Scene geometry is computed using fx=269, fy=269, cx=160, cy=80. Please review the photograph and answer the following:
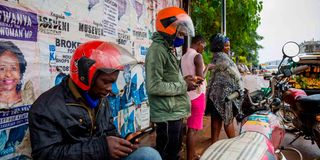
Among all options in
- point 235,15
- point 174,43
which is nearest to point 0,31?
point 174,43

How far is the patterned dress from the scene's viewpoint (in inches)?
148

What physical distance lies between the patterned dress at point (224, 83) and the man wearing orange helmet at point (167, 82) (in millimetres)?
1337

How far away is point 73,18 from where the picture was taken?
2562 mm

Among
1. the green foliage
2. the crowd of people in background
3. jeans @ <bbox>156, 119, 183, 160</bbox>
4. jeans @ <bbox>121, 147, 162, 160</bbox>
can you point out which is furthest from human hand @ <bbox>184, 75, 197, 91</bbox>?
the green foliage

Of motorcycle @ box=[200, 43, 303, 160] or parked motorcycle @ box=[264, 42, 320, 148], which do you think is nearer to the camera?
motorcycle @ box=[200, 43, 303, 160]

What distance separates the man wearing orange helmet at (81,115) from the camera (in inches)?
54.8

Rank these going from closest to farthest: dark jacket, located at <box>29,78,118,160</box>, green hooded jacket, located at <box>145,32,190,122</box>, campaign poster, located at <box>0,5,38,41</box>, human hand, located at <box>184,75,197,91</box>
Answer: dark jacket, located at <box>29,78,118,160</box>, campaign poster, located at <box>0,5,38,41</box>, green hooded jacket, located at <box>145,32,190,122</box>, human hand, located at <box>184,75,197,91</box>

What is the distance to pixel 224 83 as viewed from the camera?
3789 millimetres

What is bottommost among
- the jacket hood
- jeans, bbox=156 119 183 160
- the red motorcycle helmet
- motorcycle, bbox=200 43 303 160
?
jeans, bbox=156 119 183 160

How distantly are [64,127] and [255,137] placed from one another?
1.24 meters

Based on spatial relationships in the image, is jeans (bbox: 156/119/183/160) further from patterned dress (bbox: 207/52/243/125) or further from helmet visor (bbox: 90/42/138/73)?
patterned dress (bbox: 207/52/243/125)

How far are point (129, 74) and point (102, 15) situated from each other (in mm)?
1057

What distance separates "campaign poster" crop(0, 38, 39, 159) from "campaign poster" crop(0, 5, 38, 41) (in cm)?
4

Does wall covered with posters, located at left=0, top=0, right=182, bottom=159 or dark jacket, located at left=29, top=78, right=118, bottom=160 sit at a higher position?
wall covered with posters, located at left=0, top=0, right=182, bottom=159
